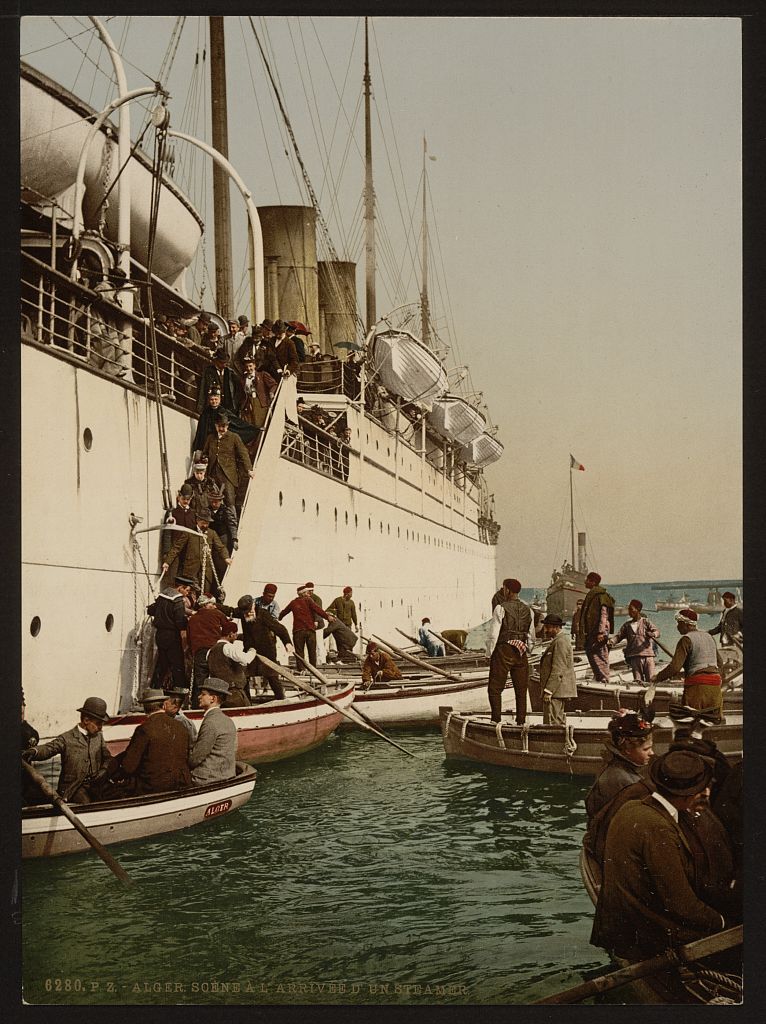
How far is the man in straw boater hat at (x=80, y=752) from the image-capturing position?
23.2 ft

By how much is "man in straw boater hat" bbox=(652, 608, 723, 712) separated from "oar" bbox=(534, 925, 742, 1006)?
1577 millimetres

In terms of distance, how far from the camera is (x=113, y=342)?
8852mm

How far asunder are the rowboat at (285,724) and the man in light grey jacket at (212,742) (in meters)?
0.45

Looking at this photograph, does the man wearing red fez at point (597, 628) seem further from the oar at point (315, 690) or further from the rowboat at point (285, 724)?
the rowboat at point (285, 724)

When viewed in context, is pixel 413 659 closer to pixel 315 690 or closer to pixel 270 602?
pixel 315 690

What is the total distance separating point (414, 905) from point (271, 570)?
2839mm

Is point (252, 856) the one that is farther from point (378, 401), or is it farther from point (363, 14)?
point (363, 14)

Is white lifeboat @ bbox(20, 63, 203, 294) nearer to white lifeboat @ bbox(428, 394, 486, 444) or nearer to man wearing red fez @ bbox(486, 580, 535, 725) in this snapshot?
white lifeboat @ bbox(428, 394, 486, 444)

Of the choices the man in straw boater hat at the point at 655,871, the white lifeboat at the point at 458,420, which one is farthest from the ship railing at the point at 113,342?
the man in straw boater hat at the point at 655,871

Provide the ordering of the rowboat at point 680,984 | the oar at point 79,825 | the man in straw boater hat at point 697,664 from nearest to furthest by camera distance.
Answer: the rowboat at point 680,984, the oar at point 79,825, the man in straw boater hat at point 697,664

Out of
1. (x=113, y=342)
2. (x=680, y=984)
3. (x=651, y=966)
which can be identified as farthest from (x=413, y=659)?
(x=113, y=342)

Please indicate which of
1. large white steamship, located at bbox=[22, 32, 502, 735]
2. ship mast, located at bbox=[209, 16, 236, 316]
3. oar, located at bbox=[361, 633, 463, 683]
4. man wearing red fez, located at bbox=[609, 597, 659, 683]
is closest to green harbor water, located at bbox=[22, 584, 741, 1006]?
man wearing red fez, located at bbox=[609, 597, 659, 683]

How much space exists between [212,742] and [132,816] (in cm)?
80

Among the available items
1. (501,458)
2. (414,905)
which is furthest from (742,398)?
(414,905)
